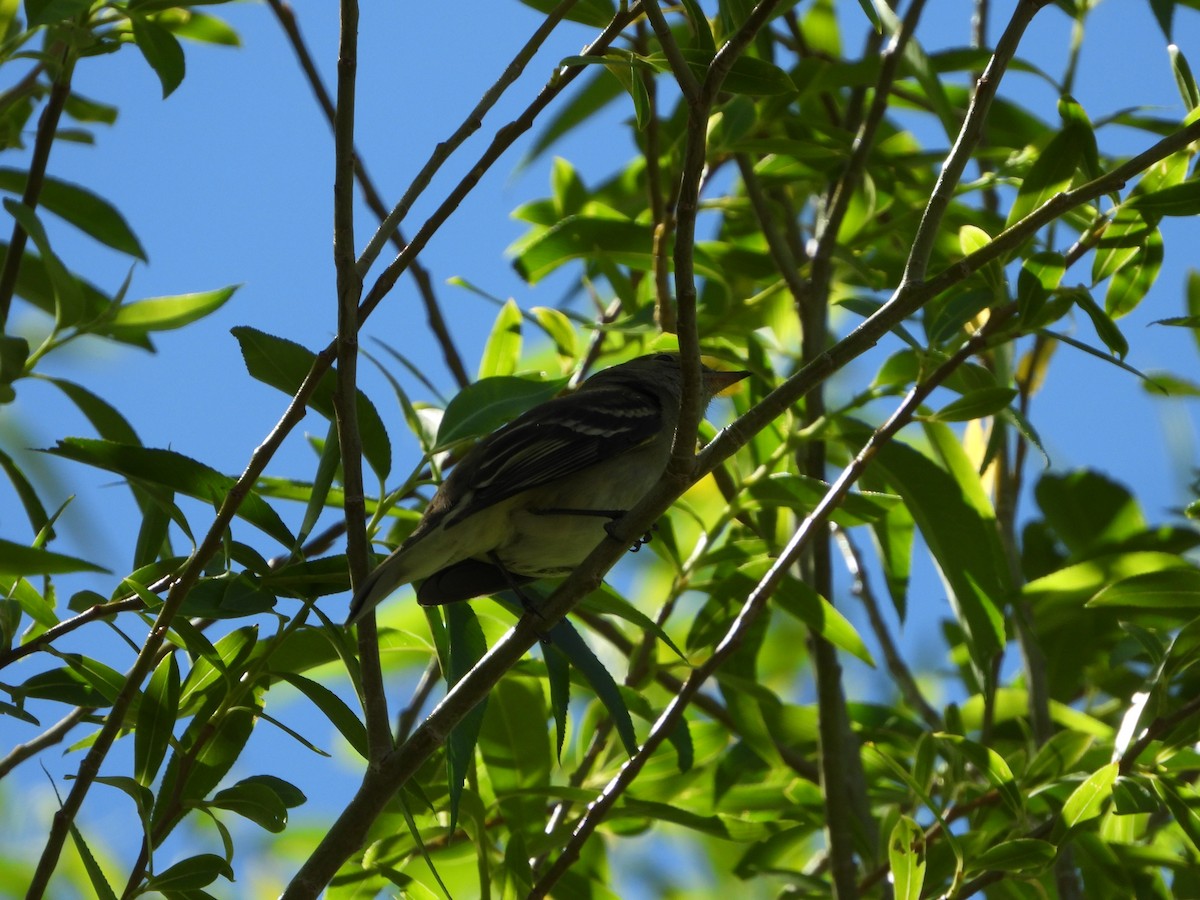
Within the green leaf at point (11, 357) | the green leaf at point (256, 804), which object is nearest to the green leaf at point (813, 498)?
the green leaf at point (256, 804)

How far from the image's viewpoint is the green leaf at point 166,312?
406 centimetres

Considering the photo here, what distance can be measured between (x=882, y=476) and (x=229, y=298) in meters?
2.19

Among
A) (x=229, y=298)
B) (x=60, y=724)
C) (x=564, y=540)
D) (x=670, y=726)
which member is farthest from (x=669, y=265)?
(x=60, y=724)

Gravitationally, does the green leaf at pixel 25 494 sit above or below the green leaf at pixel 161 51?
below

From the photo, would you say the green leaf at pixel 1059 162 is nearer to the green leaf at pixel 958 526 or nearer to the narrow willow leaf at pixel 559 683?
the green leaf at pixel 958 526

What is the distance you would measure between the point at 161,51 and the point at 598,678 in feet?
7.39

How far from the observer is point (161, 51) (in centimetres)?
392

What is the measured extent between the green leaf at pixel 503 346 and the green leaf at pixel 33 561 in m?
2.21

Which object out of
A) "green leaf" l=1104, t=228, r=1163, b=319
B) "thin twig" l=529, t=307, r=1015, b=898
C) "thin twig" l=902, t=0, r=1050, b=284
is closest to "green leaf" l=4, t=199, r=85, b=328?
"thin twig" l=529, t=307, r=1015, b=898

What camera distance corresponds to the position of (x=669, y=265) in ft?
16.9

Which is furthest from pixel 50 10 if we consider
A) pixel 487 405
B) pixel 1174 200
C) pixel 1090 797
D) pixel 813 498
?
pixel 1090 797

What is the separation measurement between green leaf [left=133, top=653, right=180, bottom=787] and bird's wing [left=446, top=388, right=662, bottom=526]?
3.23 ft

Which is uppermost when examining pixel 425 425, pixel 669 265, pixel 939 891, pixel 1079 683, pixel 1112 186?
pixel 669 265

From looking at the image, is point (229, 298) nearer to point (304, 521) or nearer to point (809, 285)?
point (304, 521)
